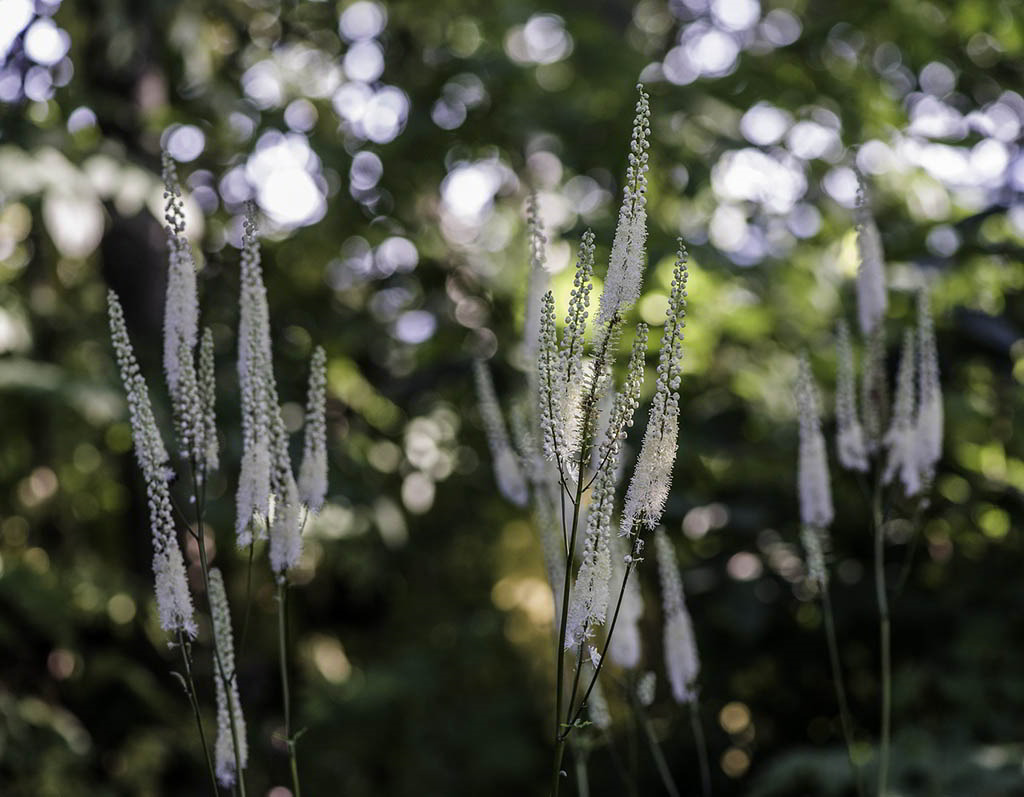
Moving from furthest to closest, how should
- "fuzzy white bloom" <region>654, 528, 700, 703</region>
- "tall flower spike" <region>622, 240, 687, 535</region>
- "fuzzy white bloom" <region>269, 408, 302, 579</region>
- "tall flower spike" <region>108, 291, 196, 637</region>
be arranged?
"fuzzy white bloom" <region>654, 528, 700, 703</region> → "fuzzy white bloom" <region>269, 408, 302, 579</region> → "tall flower spike" <region>108, 291, 196, 637</region> → "tall flower spike" <region>622, 240, 687, 535</region>

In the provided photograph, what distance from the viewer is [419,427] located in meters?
4.30

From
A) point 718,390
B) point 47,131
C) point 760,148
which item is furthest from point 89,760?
point 760,148

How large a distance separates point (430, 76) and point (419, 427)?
1450 millimetres

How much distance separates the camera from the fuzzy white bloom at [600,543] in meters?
1.12

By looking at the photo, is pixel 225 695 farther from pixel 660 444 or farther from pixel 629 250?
pixel 629 250

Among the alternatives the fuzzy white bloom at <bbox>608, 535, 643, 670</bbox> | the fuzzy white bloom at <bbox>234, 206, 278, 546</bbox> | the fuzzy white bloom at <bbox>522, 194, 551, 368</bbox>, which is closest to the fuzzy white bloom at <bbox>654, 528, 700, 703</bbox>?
the fuzzy white bloom at <bbox>608, 535, 643, 670</bbox>

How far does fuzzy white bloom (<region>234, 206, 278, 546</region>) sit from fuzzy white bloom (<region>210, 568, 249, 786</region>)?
116mm

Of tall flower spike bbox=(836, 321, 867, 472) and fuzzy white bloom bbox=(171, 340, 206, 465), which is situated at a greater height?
fuzzy white bloom bbox=(171, 340, 206, 465)

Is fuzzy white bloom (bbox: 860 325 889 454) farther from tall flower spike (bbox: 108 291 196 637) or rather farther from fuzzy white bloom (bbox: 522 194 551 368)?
tall flower spike (bbox: 108 291 196 637)

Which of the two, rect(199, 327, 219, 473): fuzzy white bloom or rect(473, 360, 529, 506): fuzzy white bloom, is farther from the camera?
rect(473, 360, 529, 506): fuzzy white bloom

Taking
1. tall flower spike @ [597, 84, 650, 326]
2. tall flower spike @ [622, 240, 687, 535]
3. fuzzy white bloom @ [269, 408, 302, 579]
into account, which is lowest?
fuzzy white bloom @ [269, 408, 302, 579]

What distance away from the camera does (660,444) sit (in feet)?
3.64

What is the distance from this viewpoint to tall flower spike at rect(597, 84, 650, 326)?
1104mm

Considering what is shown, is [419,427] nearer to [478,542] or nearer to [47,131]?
[478,542]
